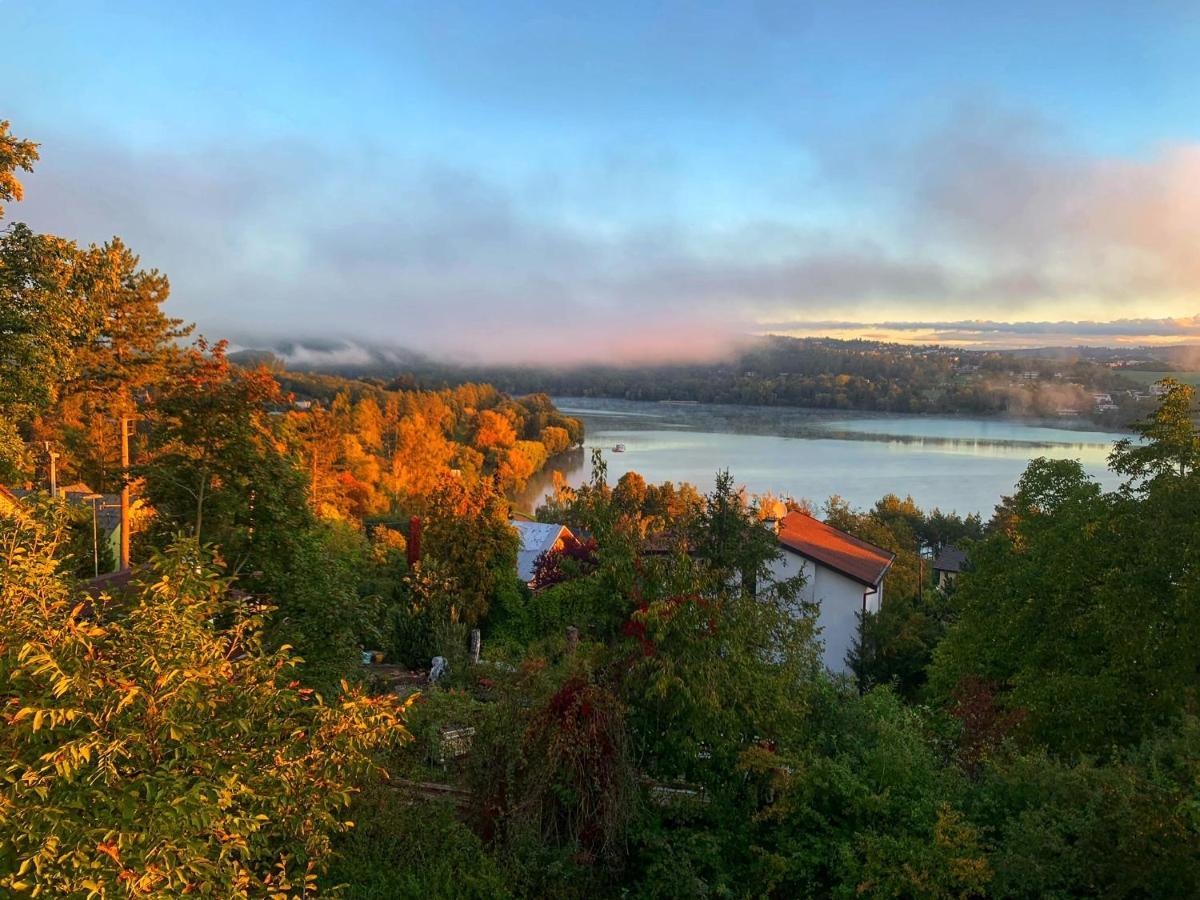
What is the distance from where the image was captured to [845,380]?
390 ft

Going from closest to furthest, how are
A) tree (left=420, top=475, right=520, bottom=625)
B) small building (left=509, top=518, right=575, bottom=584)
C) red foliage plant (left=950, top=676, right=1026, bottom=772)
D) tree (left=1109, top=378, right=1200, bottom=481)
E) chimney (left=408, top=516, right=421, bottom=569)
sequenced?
tree (left=1109, top=378, right=1200, bottom=481) < red foliage plant (left=950, top=676, right=1026, bottom=772) < tree (left=420, top=475, right=520, bottom=625) < chimney (left=408, top=516, right=421, bottom=569) < small building (left=509, top=518, right=575, bottom=584)

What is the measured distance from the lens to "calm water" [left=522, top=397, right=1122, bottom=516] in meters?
54.5

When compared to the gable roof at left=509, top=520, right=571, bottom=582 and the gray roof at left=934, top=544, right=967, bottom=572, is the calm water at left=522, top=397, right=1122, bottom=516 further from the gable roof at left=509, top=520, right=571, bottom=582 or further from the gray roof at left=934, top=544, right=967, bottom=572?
the gable roof at left=509, top=520, right=571, bottom=582

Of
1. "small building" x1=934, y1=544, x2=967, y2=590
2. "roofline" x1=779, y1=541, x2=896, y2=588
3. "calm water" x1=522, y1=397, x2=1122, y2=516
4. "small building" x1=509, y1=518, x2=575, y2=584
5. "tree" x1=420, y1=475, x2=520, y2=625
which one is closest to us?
"tree" x1=420, y1=475, x2=520, y2=625

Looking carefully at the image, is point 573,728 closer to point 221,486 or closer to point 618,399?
point 221,486

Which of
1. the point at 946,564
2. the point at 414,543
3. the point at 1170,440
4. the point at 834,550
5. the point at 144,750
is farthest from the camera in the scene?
the point at 946,564

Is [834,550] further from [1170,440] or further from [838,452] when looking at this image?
[838,452]

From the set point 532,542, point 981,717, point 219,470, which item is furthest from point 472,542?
point 981,717

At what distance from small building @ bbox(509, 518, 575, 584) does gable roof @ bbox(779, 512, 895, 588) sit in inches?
264

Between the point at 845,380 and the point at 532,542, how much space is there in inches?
4046

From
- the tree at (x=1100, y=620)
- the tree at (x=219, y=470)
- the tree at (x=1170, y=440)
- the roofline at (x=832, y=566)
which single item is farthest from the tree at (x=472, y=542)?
the tree at (x=1170, y=440)

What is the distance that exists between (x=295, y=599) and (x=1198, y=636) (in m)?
10.8

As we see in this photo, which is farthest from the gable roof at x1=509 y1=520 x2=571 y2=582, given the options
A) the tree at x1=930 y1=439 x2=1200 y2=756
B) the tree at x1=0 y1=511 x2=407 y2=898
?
the tree at x1=0 y1=511 x2=407 y2=898

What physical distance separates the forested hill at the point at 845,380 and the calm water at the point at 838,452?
2847 millimetres
